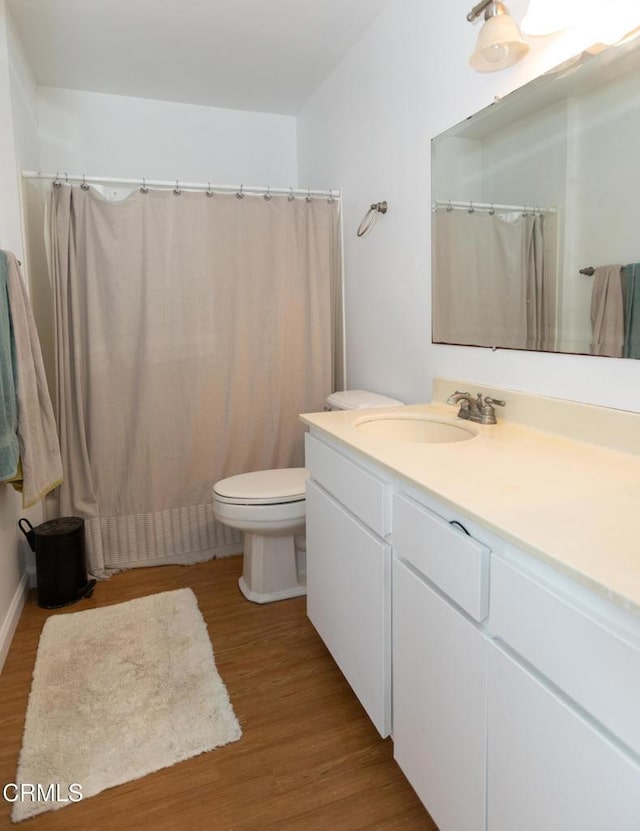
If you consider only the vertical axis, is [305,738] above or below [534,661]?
below

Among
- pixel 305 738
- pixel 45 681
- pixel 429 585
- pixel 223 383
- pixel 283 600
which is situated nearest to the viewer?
pixel 429 585

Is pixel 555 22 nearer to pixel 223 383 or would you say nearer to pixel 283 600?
pixel 223 383

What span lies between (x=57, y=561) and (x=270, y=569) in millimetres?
883

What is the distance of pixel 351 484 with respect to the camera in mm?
1444

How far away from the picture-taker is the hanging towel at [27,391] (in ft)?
6.31

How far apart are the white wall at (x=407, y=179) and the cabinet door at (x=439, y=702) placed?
668 mm

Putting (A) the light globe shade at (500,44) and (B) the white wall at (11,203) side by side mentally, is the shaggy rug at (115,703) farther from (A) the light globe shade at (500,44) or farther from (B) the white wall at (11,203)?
(A) the light globe shade at (500,44)

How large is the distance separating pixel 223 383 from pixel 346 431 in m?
1.23

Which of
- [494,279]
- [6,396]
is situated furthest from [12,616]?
[494,279]

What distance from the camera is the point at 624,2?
1170mm

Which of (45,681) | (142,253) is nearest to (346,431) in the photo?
(45,681)

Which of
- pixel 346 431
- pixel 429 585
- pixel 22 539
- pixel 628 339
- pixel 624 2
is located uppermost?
pixel 624 2

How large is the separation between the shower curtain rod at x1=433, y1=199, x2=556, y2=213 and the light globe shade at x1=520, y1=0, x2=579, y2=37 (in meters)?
0.40

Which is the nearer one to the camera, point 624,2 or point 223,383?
point 624,2
